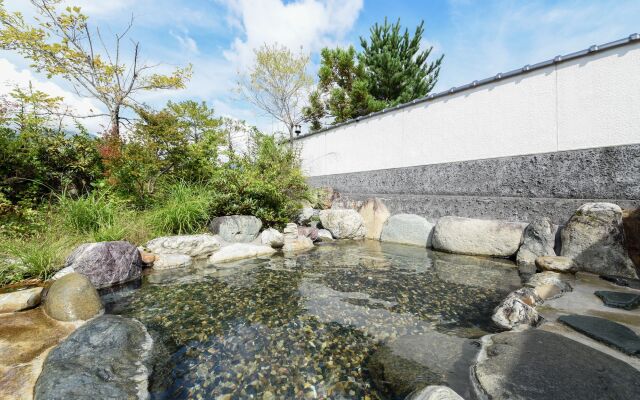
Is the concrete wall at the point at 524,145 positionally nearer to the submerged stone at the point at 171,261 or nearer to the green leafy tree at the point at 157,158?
the green leafy tree at the point at 157,158

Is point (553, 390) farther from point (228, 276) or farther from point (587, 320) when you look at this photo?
point (228, 276)

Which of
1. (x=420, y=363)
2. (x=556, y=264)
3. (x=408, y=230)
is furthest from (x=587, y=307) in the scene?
(x=408, y=230)

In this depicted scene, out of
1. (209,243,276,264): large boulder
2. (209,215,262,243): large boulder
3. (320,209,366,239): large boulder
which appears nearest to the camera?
(209,243,276,264): large boulder

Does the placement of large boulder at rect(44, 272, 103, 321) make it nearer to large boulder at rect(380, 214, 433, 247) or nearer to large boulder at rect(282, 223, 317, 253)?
large boulder at rect(282, 223, 317, 253)

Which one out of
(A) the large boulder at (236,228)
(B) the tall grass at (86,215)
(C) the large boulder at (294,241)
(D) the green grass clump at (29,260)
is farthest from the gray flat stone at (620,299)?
(B) the tall grass at (86,215)

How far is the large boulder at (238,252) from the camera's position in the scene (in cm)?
529

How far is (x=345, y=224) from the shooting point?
7590mm

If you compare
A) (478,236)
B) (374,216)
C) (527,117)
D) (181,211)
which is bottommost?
(478,236)

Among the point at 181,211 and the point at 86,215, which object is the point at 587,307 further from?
the point at 86,215

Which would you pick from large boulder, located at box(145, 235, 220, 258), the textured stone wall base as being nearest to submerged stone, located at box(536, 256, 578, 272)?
the textured stone wall base

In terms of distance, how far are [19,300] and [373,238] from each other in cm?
683

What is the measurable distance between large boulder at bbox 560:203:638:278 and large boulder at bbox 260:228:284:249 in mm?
5353

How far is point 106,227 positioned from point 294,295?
12.8 ft

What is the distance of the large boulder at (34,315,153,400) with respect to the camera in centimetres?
174
